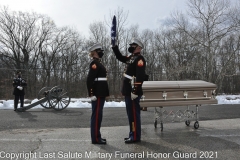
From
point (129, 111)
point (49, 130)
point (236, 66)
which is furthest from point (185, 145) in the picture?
point (236, 66)

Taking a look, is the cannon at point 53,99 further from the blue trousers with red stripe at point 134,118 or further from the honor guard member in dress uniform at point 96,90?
the blue trousers with red stripe at point 134,118

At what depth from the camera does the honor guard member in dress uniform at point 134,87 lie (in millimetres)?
4910

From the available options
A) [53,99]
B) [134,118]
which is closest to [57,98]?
[53,99]

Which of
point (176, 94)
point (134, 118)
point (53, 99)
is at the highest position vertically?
point (176, 94)

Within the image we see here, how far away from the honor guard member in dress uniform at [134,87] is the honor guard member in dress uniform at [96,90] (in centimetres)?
46

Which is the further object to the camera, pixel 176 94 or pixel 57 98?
pixel 57 98

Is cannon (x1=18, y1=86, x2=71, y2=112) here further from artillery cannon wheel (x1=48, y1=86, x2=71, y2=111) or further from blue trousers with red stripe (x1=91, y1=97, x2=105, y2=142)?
blue trousers with red stripe (x1=91, y1=97, x2=105, y2=142)

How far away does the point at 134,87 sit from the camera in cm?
488

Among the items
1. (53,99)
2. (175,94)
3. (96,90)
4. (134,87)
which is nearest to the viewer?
(134,87)

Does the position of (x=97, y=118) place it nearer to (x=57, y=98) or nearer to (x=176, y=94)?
(x=176, y=94)

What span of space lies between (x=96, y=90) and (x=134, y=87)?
0.75m

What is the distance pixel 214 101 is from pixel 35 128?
15.1ft

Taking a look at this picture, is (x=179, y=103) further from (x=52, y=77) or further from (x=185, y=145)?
(x=52, y=77)

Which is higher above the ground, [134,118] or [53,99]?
[53,99]
